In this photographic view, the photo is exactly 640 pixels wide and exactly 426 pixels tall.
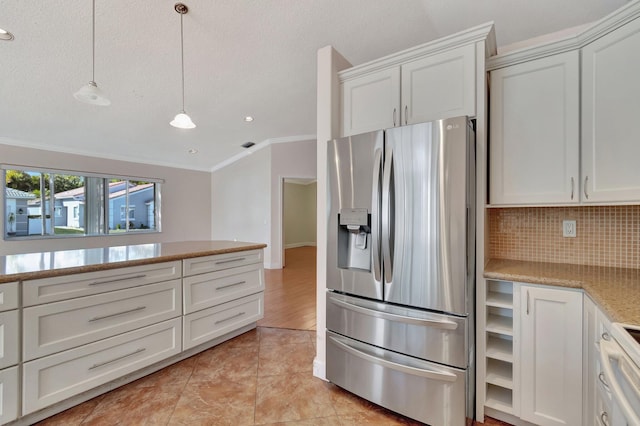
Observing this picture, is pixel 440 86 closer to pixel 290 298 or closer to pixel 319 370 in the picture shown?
pixel 319 370

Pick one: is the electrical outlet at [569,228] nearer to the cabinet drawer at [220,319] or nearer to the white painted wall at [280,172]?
the cabinet drawer at [220,319]

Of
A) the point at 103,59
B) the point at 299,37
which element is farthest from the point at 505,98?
the point at 103,59

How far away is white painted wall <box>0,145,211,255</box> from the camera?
4.86 meters

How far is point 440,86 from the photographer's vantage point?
5.81 feet

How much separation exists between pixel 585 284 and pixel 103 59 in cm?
449

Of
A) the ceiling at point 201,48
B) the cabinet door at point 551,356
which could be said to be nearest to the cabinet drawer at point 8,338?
the ceiling at point 201,48

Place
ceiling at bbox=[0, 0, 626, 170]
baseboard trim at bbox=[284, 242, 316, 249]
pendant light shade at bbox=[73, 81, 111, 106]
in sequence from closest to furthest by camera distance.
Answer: pendant light shade at bbox=[73, 81, 111, 106] < ceiling at bbox=[0, 0, 626, 170] < baseboard trim at bbox=[284, 242, 316, 249]

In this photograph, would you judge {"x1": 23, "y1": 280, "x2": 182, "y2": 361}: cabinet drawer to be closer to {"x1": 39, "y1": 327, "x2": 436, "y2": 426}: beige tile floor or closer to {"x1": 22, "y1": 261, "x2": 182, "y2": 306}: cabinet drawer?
{"x1": 22, "y1": 261, "x2": 182, "y2": 306}: cabinet drawer

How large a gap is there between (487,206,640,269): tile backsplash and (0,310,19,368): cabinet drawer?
2980 mm

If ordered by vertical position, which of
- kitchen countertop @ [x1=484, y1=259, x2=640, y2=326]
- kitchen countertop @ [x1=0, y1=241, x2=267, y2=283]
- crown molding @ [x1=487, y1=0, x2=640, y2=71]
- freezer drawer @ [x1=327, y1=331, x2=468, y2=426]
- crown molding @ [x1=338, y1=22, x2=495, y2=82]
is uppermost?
crown molding @ [x1=338, y1=22, x2=495, y2=82]

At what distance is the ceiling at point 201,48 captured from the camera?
88.0 inches

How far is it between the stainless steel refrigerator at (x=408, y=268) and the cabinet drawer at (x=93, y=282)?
4.28 feet

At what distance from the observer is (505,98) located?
1785mm

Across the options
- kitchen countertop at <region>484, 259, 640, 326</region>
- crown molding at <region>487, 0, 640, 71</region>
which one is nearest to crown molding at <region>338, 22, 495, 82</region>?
crown molding at <region>487, 0, 640, 71</region>
